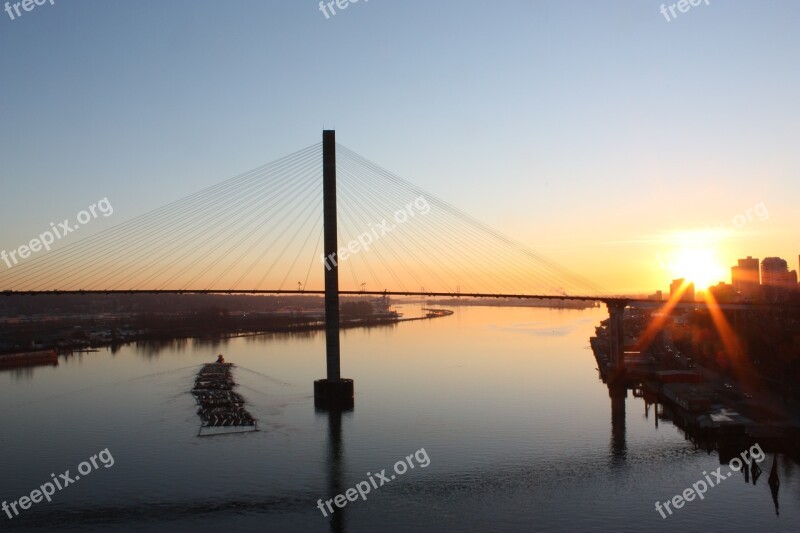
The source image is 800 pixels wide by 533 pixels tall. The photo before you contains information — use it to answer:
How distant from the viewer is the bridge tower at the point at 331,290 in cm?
2841

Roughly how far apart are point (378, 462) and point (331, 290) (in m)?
10.9

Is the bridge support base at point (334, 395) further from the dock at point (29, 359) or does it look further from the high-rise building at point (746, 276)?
the high-rise building at point (746, 276)

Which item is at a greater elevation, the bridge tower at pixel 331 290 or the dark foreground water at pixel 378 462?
the bridge tower at pixel 331 290

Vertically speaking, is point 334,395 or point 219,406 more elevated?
point 334,395

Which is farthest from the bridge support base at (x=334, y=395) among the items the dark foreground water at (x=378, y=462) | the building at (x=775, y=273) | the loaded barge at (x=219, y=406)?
the building at (x=775, y=273)

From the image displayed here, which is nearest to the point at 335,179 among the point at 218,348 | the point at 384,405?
the point at 384,405

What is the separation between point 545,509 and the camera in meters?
15.7

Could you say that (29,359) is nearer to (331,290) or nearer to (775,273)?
(331,290)

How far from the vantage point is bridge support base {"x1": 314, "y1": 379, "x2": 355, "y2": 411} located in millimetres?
27984

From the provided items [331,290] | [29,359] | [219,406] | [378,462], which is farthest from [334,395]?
[29,359]

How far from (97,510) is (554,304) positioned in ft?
591

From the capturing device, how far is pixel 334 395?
92.8 ft

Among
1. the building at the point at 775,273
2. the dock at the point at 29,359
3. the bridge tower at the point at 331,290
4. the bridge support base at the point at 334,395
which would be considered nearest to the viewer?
the bridge support base at the point at 334,395

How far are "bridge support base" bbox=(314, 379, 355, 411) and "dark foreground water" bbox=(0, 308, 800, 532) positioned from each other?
73 cm
